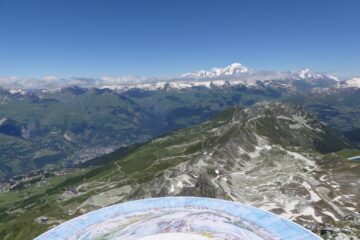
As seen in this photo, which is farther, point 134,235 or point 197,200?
point 197,200

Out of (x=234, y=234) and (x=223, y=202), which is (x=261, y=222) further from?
(x=223, y=202)

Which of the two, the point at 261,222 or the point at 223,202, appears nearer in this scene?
the point at 261,222

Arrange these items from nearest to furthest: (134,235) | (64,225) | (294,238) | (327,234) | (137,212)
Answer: (294,238)
(134,235)
(64,225)
(137,212)
(327,234)

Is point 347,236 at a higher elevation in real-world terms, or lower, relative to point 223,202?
lower

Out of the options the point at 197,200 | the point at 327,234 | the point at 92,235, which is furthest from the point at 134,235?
the point at 327,234

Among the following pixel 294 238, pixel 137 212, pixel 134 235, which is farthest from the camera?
pixel 137 212

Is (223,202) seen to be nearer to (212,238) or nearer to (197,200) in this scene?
(197,200)

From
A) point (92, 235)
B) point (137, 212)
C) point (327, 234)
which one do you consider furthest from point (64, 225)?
point (327, 234)

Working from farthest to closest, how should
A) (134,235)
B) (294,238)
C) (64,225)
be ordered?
(64,225)
(134,235)
(294,238)

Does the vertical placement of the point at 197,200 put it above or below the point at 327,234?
above
